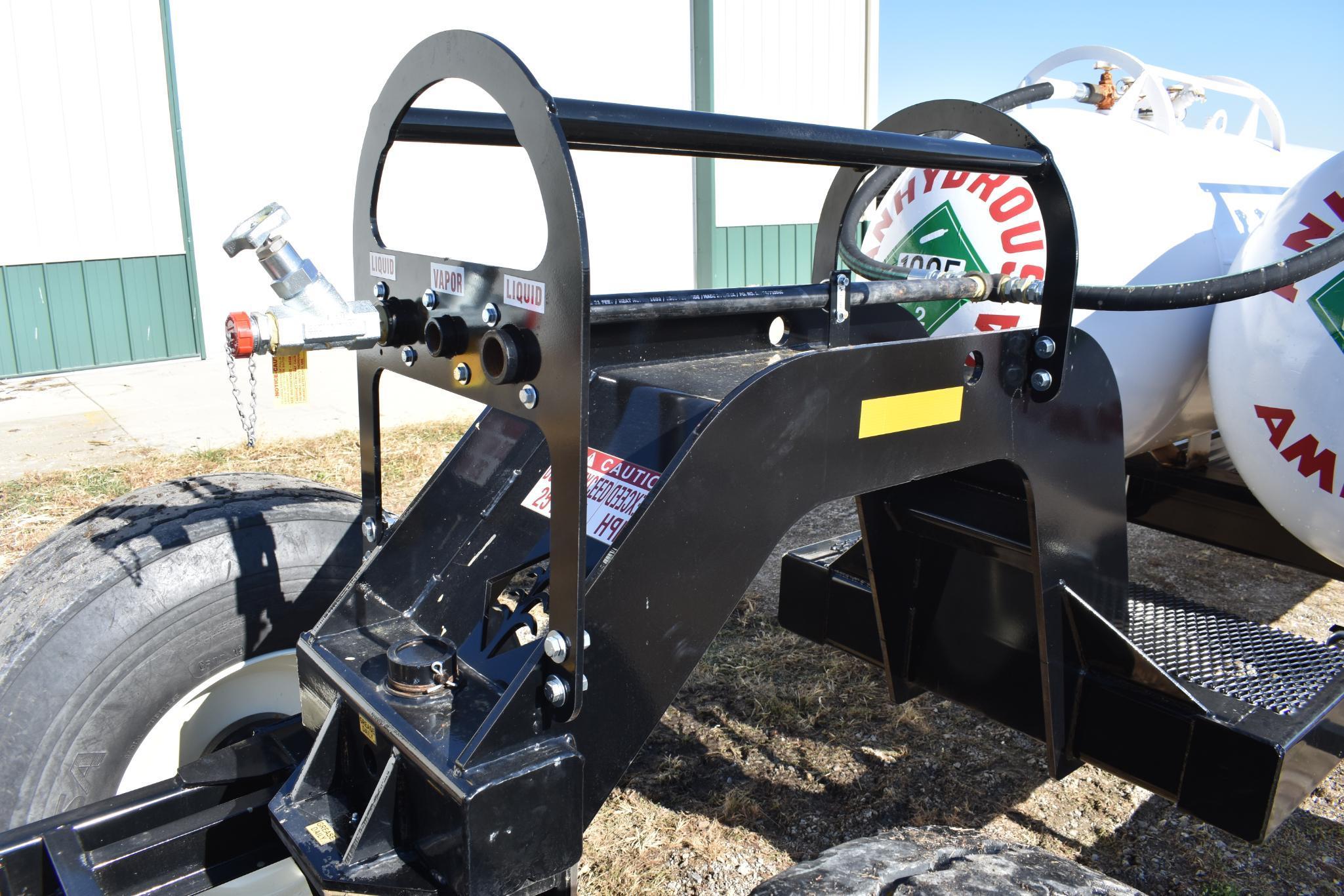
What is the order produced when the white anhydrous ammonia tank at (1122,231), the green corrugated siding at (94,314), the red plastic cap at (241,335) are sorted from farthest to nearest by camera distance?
the green corrugated siding at (94,314)
the white anhydrous ammonia tank at (1122,231)
the red plastic cap at (241,335)

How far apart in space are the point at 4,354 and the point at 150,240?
150cm

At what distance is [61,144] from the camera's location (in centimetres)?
848

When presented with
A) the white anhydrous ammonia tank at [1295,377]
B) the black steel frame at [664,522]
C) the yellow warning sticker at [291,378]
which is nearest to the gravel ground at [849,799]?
the black steel frame at [664,522]

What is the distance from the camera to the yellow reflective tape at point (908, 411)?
1.66 meters

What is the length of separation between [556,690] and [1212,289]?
1.60 meters

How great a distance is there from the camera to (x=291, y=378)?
1557mm

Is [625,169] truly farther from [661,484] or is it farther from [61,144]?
[661,484]

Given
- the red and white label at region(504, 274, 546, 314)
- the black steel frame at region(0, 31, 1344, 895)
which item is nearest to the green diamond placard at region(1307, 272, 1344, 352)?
the black steel frame at region(0, 31, 1344, 895)

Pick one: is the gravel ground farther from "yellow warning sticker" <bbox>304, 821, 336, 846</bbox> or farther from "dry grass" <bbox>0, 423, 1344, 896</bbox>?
"yellow warning sticker" <bbox>304, 821, 336, 846</bbox>

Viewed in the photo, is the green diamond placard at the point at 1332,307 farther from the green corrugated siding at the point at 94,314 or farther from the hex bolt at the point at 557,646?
the green corrugated siding at the point at 94,314

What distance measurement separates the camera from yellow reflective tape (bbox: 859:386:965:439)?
5.45 feet

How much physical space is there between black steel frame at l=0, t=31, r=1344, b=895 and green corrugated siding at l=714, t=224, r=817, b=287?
9.66m

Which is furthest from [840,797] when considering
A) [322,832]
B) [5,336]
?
[5,336]

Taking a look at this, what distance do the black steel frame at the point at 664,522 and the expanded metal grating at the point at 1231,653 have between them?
1.7 inches
